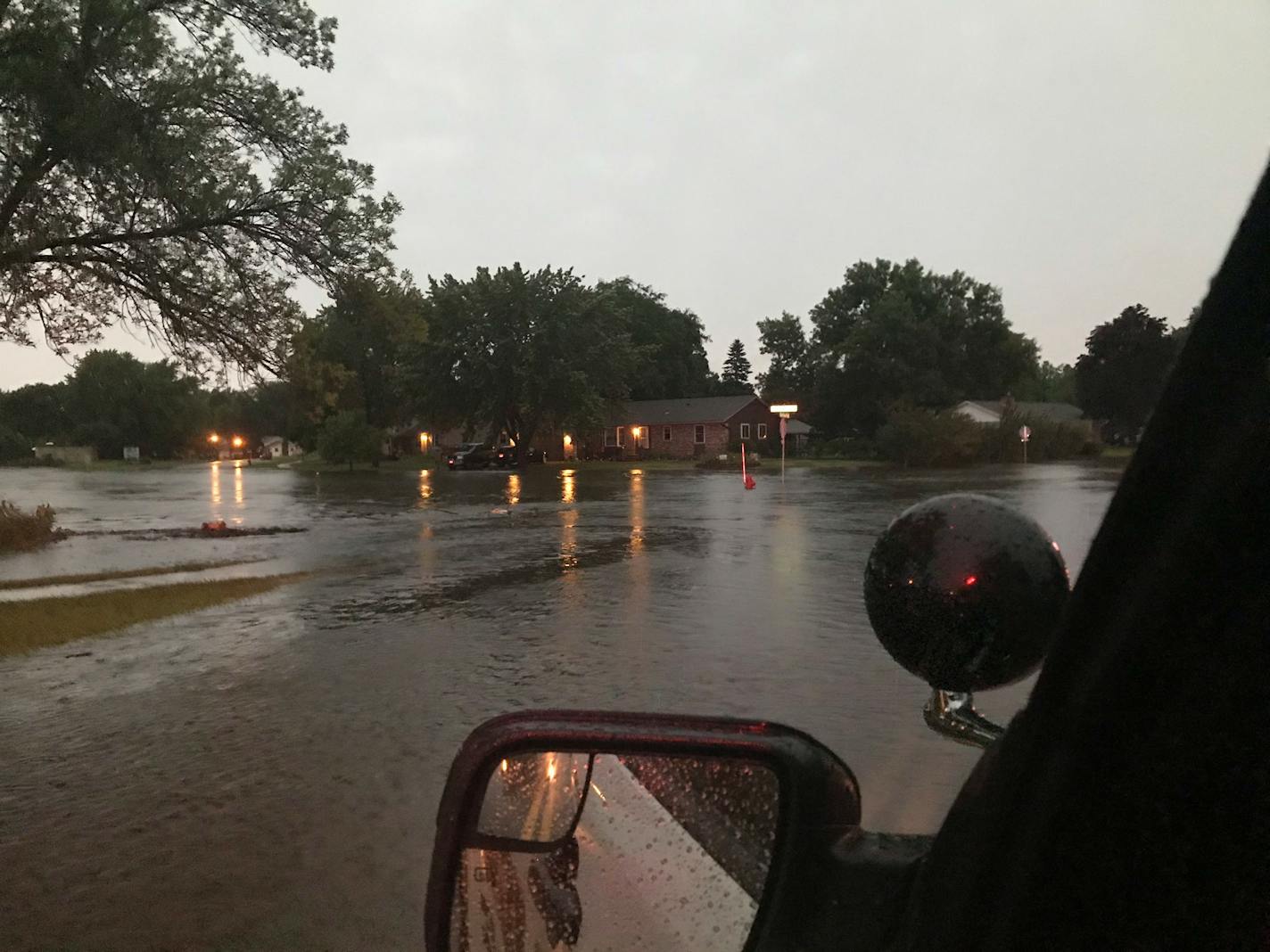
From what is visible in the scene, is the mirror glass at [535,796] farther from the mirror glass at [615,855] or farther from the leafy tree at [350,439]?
the leafy tree at [350,439]

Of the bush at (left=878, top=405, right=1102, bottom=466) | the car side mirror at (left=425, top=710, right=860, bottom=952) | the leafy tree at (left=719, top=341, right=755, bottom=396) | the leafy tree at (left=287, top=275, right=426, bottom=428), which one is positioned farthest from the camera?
the leafy tree at (left=719, top=341, right=755, bottom=396)

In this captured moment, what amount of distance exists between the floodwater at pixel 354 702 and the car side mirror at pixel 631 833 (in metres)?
0.50

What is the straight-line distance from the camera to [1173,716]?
797mm

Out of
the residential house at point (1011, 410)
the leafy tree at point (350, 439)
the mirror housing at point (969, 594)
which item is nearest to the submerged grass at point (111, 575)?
the mirror housing at point (969, 594)

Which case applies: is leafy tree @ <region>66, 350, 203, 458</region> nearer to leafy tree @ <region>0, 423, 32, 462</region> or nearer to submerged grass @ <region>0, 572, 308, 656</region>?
leafy tree @ <region>0, 423, 32, 462</region>

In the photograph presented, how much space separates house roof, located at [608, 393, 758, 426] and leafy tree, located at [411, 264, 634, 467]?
20081 millimetres

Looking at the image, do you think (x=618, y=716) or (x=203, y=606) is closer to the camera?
(x=618, y=716)

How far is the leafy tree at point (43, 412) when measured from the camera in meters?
90.8

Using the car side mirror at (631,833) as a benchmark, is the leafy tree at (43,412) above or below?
above

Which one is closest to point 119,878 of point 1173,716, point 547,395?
point 1173,716

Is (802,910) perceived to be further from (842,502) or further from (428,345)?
(428,345)

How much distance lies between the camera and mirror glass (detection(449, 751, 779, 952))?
1.38 metres

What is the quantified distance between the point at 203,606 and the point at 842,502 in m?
17.4

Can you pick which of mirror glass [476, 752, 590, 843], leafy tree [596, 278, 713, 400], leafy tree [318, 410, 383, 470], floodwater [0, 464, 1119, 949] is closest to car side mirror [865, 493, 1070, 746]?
floodwater [0, 464, 1119, 949]
